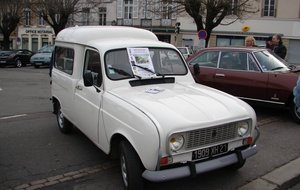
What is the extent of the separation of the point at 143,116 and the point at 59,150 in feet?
8.26

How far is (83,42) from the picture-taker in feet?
19.1

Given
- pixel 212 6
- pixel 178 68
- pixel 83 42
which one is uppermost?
pixel 212 6

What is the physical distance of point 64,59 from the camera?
266 inches

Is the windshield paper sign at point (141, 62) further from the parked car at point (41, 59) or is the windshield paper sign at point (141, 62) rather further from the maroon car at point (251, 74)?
the parked car at point (41, 59)

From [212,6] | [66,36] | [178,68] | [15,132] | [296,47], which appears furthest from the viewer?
[296,47]

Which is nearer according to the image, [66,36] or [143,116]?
[143,116]

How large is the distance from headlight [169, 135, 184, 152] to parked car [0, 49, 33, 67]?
27274mm

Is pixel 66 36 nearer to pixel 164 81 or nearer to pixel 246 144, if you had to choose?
pixel 164 81

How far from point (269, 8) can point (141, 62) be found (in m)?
35.1

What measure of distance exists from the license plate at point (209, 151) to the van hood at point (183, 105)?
0.95 feet

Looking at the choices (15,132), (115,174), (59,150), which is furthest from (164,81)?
(15,132)

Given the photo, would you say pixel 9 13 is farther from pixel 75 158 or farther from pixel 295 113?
pixel 75 158

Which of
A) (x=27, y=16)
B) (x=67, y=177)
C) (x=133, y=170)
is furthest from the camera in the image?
(x=27, y=16)

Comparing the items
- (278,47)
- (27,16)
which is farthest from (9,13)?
(278,47)
